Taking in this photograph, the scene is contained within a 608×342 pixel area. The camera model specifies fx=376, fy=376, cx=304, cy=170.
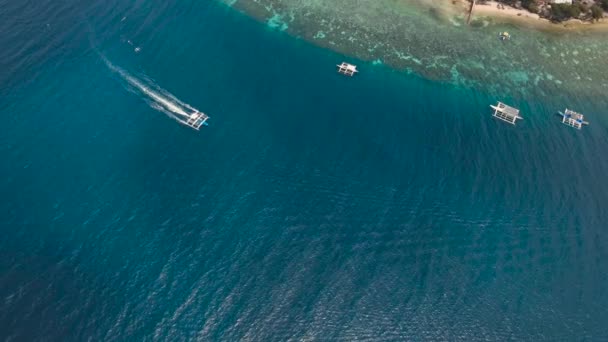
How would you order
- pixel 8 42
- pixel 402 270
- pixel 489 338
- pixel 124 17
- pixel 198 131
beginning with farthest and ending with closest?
1. pixel 124 17
2. pixel 8 42
3. pixel 198 131
4. pixel 402 270
5. pixel 489 338

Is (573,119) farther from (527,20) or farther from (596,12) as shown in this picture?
(596,12)

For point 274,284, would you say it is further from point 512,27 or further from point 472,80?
point 512,27

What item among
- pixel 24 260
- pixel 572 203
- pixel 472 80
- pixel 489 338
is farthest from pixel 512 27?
pixel 24 260

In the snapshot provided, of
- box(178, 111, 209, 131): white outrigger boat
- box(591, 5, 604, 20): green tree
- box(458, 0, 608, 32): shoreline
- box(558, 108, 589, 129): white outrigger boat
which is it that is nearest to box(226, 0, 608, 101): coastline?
box(458, 0, 608, 32): shoreline

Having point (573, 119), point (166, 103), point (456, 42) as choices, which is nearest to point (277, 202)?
point (166, 103)

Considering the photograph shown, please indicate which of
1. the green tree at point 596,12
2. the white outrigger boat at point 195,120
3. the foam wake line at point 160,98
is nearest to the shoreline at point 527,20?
the green tree at point 596,12

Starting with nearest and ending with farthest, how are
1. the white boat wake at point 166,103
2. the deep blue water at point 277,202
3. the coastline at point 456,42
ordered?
the deep blue water at point 277,202
the white boat wake at point 166,103
the coastline at point 456,42

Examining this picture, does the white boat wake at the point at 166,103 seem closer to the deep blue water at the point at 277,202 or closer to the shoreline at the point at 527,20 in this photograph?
the deep blue water at the point at 277,202
